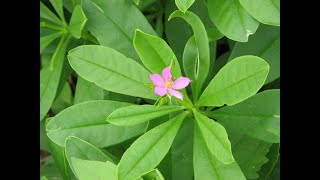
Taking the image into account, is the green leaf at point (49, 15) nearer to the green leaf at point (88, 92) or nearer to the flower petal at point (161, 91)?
the green leaf at point (88, 92)

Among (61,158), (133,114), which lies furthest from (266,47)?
(61,158)

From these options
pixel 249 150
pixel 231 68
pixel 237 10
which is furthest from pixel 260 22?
pixel 249 150

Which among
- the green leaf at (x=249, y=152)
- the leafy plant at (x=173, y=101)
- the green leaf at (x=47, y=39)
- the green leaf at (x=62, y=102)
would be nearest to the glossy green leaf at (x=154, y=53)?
the leafy plant at (x=173, y=101)

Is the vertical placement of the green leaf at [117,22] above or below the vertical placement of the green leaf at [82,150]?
above

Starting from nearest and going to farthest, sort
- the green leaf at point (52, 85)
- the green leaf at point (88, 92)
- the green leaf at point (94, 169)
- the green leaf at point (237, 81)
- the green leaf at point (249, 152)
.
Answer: the green leaf at point (237, 81) < the green leaf at point (94, 169) < the green leaf at point (249, 152) < the green leaf at point (88, 92) < the green leaf at point (52, 85)

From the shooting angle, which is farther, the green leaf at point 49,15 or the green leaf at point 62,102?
the green leaf at point 62,102

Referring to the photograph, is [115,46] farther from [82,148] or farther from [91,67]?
[82,148]

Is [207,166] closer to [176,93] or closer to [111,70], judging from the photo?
[176,93]
